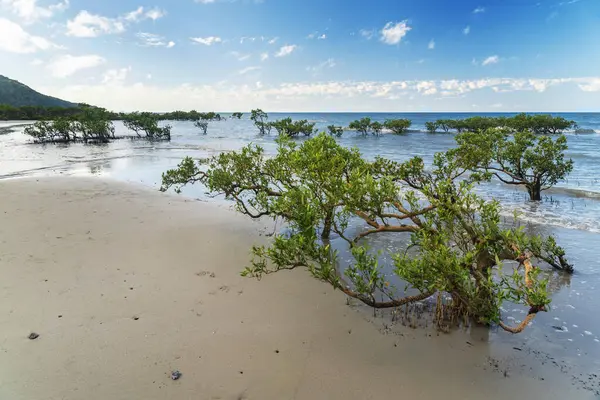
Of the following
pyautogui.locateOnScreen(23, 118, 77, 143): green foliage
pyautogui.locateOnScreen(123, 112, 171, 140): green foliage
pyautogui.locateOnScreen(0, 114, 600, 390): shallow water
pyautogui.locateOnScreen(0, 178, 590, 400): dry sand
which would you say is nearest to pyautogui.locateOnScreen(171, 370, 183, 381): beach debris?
pyautogui.locateOnScreen(0, 178, 590, 400): dry sand

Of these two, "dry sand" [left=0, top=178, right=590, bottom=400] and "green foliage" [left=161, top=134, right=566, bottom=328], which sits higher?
"green foliage" [left=161, top=134, right=566, bottom=328]

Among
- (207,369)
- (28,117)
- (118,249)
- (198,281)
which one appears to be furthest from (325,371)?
(28,117)

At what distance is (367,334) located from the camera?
7824mm

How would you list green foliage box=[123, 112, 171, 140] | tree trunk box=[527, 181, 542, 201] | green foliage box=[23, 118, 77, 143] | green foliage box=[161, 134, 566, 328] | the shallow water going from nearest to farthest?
green foliage box=[161, 134, 566, 328]
the shallow water
tree trunk box=[527, 181, 542, 201]
green foliage box=[23, 118, 77, 143]
green foliage box=[123, 112, 171, 140]

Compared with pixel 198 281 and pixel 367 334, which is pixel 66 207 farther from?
pixel 367 334

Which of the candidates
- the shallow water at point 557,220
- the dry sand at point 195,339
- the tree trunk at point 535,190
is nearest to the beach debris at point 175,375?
the dry sand at point 195,339

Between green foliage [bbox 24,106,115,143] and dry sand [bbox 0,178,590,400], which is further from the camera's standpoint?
green foliage [bbox 24,106,115,143]

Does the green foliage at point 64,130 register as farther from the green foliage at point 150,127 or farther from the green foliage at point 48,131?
the green foliage at point 150,127

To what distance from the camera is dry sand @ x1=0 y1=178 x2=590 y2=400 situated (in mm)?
6168

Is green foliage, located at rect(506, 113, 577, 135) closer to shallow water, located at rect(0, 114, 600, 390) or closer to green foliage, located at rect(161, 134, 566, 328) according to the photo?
shallow water, located at rect(0, 114, 600, 390)

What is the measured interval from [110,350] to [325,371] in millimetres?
4479

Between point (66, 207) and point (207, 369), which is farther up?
point (66, 207)

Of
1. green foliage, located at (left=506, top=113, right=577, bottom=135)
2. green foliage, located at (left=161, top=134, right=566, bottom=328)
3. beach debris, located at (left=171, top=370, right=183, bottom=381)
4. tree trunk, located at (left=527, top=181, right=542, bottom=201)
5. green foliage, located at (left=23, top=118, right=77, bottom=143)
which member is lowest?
beach debris, located at (left=171, top=370, right=183, bottom=381)

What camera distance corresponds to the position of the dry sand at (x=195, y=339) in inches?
243
